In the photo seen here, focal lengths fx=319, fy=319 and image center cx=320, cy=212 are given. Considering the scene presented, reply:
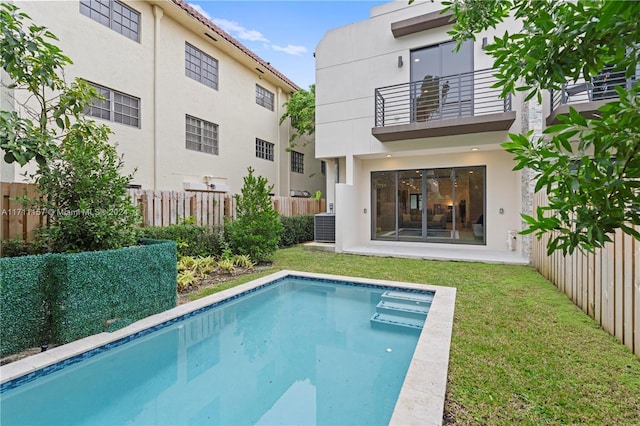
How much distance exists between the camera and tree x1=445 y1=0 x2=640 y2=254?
3.76ft

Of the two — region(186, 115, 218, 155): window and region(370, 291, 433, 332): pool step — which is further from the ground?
region(186, 115, 218, 155): window

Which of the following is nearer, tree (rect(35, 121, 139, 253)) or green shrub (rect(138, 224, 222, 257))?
tree (rect(35, 121, 139, 253))

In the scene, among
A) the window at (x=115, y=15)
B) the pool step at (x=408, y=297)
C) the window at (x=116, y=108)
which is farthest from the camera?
the window at (x=116, y=108)

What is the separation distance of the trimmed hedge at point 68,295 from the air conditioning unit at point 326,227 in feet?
28.9

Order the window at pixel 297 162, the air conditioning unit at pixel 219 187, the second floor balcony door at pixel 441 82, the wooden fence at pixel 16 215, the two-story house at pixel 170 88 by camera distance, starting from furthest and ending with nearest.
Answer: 1. the window at pixel 297 162
2. the air conditioning unit at pixel 219 187
3. the second floor balcony door at pixel 441 82
4. the two-story house at pixel 170 88
5. the wooden fence at pixel 16 215

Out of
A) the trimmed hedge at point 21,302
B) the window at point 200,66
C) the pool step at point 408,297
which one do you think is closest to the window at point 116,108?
the window at point 200,66

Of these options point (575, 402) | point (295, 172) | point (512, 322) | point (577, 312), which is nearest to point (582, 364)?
point (575, 402)

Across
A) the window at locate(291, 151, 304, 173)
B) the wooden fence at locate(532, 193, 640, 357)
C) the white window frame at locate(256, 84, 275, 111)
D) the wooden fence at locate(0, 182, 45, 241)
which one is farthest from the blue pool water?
the window at locate(291, 151, 304, 173)

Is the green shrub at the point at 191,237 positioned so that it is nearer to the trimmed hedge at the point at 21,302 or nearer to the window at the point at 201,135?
the trimmed hedge at the point at 21,302

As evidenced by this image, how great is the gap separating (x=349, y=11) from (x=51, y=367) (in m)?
13.6

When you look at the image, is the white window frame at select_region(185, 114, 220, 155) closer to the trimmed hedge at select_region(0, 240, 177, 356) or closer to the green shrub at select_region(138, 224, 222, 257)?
the green shrub at select_region(138, 224, 222, 257)

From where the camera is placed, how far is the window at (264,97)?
17.5 m

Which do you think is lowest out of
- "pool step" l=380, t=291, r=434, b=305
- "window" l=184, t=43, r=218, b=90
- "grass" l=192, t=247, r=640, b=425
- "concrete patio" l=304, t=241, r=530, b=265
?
"pool step" l=380, t=291, r=434, b=305

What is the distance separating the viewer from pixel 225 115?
15172mm
